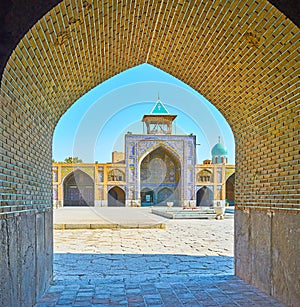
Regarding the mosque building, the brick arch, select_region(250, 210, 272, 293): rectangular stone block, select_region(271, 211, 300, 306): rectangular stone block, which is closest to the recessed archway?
the mosque building

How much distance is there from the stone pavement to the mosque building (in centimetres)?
2224

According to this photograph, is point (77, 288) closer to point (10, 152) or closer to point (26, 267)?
point (26, 267)

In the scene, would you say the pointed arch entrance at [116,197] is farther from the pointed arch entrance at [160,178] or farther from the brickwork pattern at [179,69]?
the brickwork pattern at [179,69]

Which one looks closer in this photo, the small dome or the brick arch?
the brick arch

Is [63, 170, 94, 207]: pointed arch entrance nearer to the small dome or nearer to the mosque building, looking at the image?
the mosque building

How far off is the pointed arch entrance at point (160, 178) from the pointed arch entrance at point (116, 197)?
1785mm

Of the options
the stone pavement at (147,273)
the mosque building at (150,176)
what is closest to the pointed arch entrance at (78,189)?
the mosque building at (150,176)

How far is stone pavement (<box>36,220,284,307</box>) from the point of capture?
3.92 metres

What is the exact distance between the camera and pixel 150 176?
1319 inches

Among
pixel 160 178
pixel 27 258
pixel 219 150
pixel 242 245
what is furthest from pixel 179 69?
pixel 219 150

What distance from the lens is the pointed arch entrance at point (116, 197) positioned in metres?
33.7

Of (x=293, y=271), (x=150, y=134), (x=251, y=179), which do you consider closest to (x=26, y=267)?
(x=293, y=271)

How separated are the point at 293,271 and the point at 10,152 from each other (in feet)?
8.82

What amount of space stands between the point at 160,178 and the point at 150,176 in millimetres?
892
